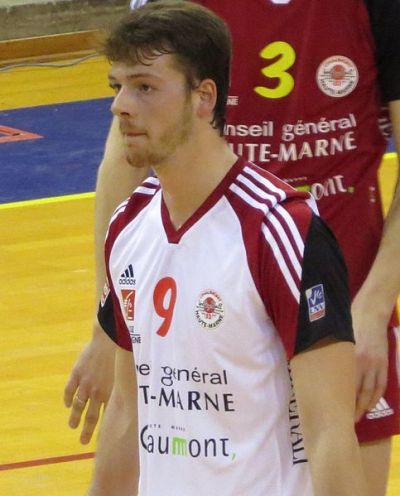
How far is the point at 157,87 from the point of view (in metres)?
2.20

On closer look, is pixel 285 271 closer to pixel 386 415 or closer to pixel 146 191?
pixel 146 191

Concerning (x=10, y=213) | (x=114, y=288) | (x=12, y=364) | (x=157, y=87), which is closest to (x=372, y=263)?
(x=114, y=288)

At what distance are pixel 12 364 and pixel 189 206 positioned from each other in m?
3.70

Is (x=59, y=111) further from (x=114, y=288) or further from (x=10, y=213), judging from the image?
(x=114, y=288)

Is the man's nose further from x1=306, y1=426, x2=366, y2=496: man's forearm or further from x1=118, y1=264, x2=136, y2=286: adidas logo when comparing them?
x1=306, y1=426, x2=366, y2=496: man's forearm

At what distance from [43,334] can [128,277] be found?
391 centimetres

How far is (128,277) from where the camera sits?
2.35 metres

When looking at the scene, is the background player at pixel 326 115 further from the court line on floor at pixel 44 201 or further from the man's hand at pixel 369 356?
the court line on floor at pixel 44 201

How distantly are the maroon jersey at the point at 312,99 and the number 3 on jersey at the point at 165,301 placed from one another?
1.96ft

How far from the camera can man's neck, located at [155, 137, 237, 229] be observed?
2.21 meters

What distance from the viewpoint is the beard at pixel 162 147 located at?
2180mm

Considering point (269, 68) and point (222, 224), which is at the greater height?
point (269, 68)

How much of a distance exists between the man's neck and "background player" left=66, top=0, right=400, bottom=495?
50 cm

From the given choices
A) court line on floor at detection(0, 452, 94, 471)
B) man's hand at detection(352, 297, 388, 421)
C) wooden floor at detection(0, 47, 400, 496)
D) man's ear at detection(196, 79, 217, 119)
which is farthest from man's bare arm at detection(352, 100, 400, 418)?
court line on floor at detection(0, 452, 94, 471)
